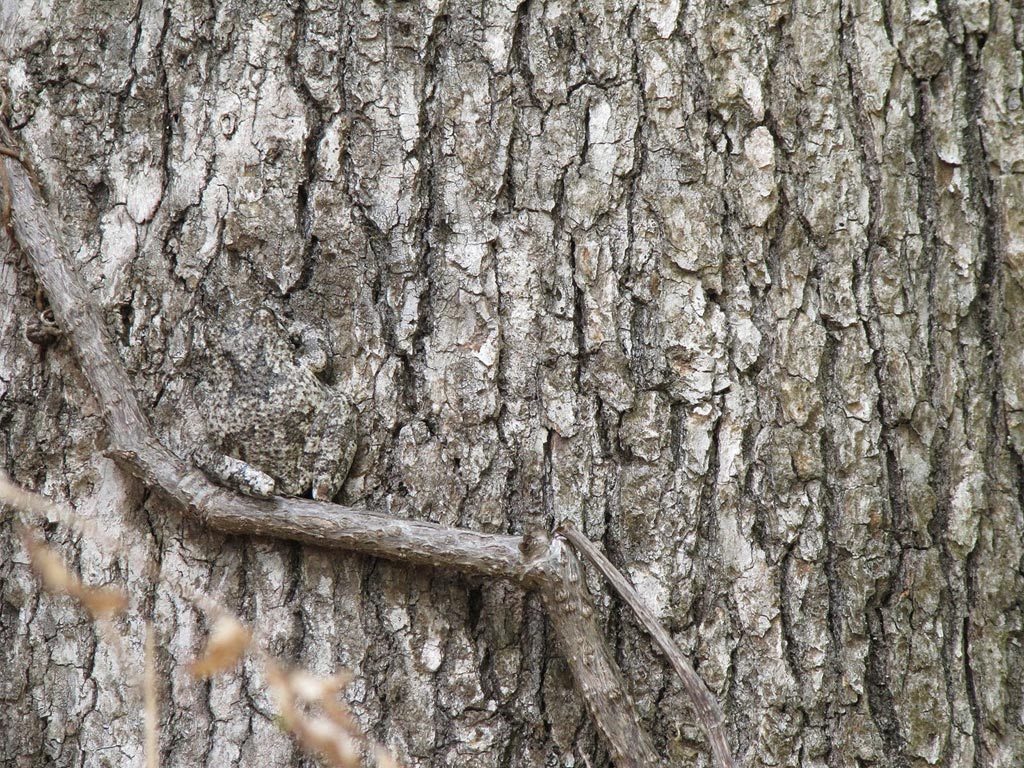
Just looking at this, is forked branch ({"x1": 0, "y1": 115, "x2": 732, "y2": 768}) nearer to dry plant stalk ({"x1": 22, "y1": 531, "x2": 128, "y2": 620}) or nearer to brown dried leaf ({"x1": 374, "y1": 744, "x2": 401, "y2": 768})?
dry plant stalk ({"x1": 22, "y1": 531, "x2": 128, "y2": 620})

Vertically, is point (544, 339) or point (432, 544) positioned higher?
point (544, 339)

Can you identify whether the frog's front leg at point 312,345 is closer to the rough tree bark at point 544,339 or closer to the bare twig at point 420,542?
the rough tree bark at point 544,339

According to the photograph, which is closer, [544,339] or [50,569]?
[50,569]

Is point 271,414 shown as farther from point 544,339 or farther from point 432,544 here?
point 544,339

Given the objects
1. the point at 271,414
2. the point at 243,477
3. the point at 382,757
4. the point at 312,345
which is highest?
the point at 312,345

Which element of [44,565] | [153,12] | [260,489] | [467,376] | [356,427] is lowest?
[44,565]

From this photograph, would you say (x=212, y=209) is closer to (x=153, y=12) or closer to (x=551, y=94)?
(x=153, y=12)

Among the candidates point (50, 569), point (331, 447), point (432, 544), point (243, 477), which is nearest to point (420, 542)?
point (432, 544)

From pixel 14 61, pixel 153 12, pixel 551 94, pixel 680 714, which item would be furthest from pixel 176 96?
pixel 680 714
